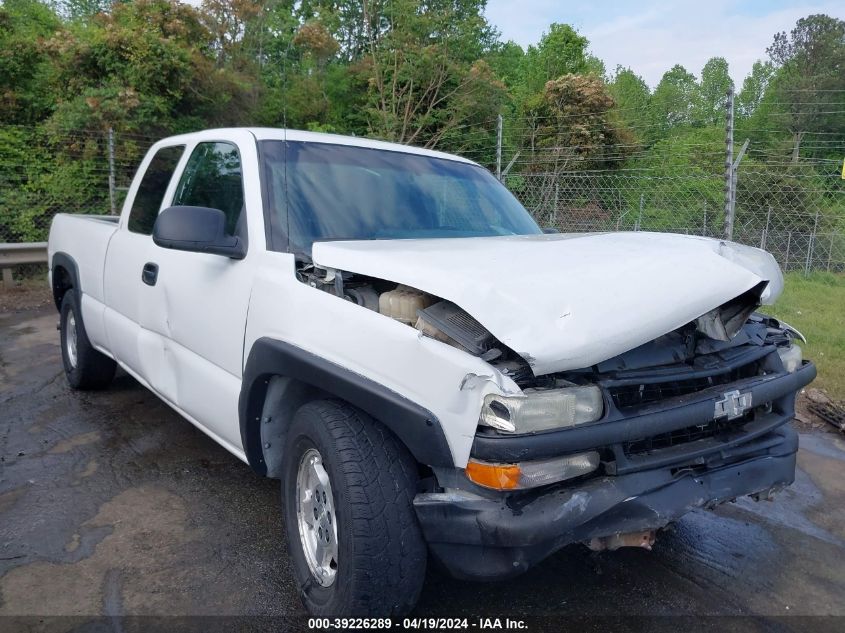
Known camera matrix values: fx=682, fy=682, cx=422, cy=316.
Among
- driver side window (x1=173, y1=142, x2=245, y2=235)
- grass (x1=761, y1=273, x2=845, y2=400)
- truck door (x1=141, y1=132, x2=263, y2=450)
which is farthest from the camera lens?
grass (x1=761, y1=273, x2=845, y2=400)

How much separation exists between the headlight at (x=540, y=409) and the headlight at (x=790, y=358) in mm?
1147

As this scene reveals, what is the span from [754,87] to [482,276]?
55762 millimetres

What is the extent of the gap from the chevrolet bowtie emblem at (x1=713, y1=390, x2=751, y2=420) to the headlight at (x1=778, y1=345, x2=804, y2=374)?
0.44m

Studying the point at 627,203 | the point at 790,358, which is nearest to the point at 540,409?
the point at 790,358

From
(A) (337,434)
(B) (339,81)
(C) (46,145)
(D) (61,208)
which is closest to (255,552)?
(A) (337,434)

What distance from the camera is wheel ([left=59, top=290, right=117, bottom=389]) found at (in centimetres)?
519

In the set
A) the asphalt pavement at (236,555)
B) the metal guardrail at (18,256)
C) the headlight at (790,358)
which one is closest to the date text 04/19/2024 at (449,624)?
the asphalt pavement at (236,555)

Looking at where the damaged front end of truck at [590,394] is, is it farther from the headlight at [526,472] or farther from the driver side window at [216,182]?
the driver side window at [216,182]

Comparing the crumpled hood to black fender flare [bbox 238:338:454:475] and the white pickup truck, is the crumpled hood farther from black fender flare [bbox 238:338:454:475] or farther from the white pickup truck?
black fender flare [bbox 238:338:454:475]

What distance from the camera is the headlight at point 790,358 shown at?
9.30ft

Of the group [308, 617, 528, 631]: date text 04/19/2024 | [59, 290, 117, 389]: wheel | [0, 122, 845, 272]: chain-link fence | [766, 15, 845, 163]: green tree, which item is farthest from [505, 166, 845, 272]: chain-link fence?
[766, 15, 845, 163]: green tree

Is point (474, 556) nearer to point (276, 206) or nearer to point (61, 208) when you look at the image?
point (276, 206)

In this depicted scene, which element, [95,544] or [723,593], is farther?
[95,544]

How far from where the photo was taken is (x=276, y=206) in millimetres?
3131
